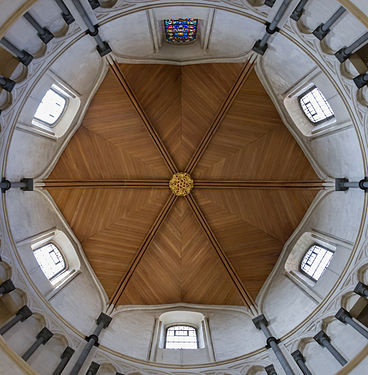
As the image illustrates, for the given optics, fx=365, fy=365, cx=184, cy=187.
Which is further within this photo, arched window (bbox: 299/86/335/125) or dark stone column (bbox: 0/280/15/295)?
arched window (bbox: 299/86/335/125)

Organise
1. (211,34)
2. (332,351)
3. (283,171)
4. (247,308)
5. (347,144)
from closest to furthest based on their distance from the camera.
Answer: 1. (332,351)
2. (347,144)
3. (211,34)
4. (247,308)
5. (283,171)

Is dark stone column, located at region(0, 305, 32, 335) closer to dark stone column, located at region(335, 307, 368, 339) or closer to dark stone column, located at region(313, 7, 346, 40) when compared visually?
dark stone column, located at region(335, 307, 368, 339)

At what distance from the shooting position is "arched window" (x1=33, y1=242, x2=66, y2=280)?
11.1 metres

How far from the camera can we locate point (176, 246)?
14.0 metres

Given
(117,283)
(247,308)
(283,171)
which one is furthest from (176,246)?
(283,171)

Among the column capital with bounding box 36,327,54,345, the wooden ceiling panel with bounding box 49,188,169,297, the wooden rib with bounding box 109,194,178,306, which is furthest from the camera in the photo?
the wooden rib with bounding box 109,194,178,306

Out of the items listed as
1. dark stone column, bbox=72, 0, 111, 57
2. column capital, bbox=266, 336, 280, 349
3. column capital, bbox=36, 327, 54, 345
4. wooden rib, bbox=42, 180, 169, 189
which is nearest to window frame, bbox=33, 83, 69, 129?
dark stone column, bbox=72, 0, 111, 57

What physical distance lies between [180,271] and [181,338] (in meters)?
2.82

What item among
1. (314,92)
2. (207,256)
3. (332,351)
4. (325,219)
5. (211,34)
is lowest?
(332,351)

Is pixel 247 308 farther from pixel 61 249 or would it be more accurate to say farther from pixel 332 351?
pixel 61 249

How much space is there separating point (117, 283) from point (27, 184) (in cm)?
472

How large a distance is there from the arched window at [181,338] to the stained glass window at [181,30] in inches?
379

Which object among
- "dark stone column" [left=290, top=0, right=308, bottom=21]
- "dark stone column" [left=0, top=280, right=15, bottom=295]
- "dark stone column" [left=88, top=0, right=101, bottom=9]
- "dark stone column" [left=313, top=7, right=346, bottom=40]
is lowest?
"dark stone column" [left=0, top=280, right=15, bottom=295]

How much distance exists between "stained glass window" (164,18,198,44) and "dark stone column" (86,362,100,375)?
10.2 metres
